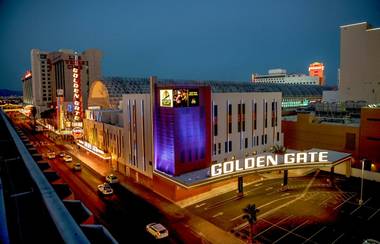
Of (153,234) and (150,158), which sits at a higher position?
(150,158)

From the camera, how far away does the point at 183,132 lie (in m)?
42.8

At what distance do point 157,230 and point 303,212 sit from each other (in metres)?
21.7

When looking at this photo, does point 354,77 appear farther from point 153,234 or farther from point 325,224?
point 153,234

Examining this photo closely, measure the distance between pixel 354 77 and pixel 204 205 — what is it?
8322 centimetres

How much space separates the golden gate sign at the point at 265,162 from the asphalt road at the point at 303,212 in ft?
17.5

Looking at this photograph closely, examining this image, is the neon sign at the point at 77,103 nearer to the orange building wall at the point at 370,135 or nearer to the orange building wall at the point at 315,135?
the orange building wall at the point at 315,135

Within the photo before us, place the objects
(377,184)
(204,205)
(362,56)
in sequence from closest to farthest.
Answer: (204,205) → (377,184) → (362,56)

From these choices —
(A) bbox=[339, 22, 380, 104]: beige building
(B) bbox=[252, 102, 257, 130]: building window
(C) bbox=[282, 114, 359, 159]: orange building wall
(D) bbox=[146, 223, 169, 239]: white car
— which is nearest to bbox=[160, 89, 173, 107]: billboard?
(D) bbox=[146, 223, 169, 239]: white car

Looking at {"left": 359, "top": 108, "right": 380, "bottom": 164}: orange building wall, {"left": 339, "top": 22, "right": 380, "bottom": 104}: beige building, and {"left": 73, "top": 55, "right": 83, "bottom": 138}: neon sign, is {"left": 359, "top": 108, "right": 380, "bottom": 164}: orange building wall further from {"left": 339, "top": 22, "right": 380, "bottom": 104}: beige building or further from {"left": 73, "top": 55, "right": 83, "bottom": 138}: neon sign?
{"left": 73, "top": 55, "right": 83, "bottom": 138}: neon sign

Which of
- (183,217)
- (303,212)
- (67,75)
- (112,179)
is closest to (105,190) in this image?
(112,179)

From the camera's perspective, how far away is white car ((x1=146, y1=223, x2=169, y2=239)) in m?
32.2

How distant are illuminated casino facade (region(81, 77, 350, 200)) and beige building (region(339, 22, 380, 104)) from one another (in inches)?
1910

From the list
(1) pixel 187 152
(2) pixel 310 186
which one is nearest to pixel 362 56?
(2) pixel 310 186

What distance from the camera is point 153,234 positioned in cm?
3262
